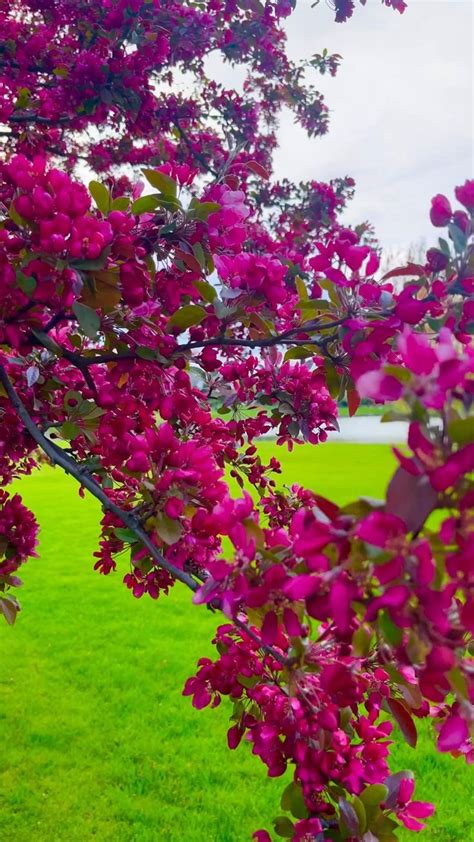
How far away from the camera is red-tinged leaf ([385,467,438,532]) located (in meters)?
0.66

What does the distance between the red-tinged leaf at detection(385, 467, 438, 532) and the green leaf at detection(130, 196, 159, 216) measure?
944 millimetres

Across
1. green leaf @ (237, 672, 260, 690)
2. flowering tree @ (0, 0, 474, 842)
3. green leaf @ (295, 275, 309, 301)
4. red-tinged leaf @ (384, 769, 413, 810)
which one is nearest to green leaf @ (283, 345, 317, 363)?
flowering tree @ (0, 0, 474, 842)

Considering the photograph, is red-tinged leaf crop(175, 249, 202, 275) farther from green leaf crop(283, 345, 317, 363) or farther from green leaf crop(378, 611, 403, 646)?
green leaf crop(378, 611, 403, 646)

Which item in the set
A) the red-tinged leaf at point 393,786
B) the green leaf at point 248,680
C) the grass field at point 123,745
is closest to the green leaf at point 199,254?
the green leaf at point 248,680

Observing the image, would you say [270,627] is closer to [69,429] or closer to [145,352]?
[145,352]

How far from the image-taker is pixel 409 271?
1362 mm

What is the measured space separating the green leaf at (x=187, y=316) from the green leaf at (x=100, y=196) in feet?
0.96

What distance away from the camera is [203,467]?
1.24m

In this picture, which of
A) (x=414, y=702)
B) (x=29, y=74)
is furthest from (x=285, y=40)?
(x=414, y=702)

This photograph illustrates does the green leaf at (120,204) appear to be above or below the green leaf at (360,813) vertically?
above

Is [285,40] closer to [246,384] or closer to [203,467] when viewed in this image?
[246,384]

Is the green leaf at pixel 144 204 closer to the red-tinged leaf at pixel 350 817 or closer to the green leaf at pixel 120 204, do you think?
the green leaf at pixel 120 204

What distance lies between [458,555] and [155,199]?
3.43 feet

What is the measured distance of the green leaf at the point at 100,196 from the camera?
4.66ft
